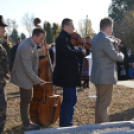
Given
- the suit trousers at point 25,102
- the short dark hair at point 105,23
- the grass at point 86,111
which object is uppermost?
the short dark hair at point 105,23

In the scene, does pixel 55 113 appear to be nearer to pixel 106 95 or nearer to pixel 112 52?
pixel 106 95

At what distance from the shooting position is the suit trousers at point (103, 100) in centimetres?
447

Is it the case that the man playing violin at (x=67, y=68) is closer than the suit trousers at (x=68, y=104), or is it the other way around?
the man playing violin at (x=67, y=68)

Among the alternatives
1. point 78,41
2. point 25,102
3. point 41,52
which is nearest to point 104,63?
point 78,41

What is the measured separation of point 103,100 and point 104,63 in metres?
0.64

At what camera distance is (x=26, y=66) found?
180 inches

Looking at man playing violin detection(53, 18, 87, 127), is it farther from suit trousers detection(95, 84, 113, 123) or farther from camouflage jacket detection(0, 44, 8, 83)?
camouflage jacket detection(0, 44, 8, 83)

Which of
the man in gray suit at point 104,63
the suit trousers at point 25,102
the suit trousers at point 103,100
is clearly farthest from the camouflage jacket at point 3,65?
the suit trousers at point 103,100

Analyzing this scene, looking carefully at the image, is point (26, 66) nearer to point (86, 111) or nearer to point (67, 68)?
point (67, 68)

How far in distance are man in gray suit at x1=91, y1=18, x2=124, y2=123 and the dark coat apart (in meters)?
0.31

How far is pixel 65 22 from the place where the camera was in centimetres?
445

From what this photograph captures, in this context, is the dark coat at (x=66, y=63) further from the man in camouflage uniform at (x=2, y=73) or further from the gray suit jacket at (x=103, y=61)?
the man in camouflage uniform at (x=2, y=73)

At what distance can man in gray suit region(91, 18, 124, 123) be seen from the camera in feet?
14.1

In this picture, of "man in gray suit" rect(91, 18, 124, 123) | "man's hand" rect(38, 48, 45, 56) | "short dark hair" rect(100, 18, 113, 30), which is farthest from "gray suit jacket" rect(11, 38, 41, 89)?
"short dark hair" rect(100, 18, 113, 30)
